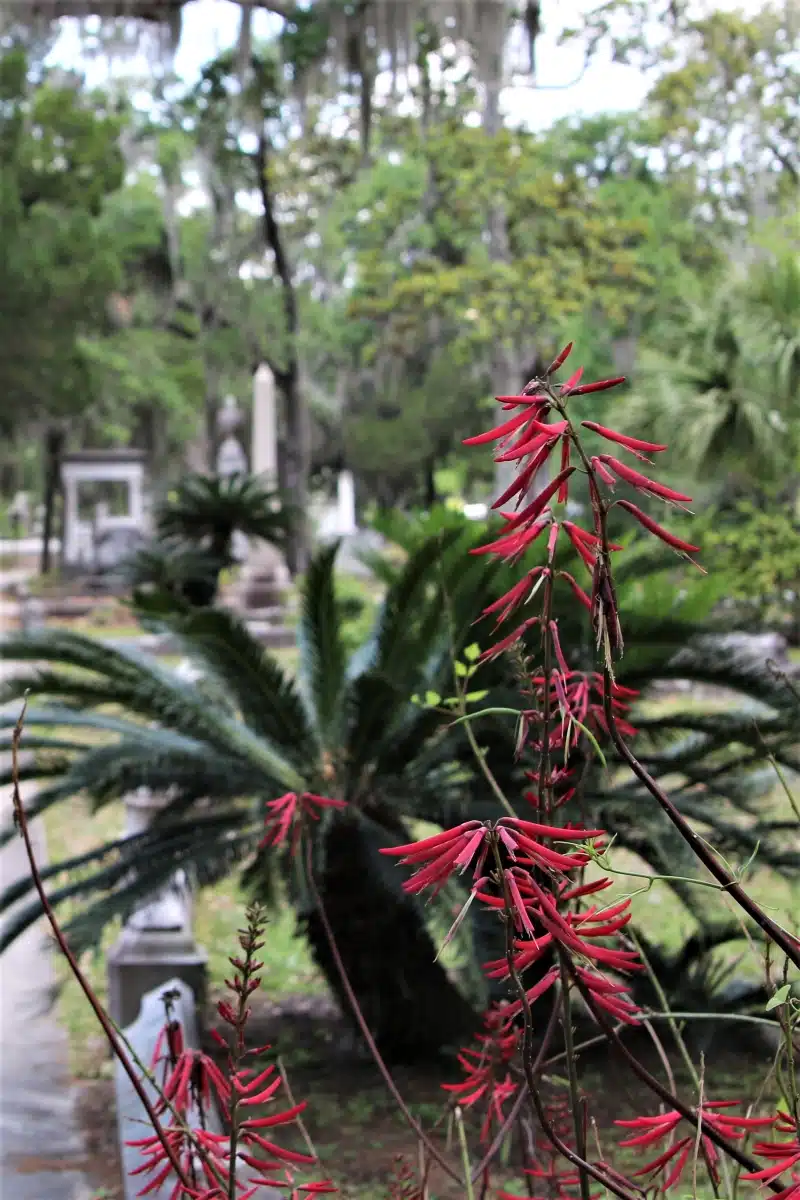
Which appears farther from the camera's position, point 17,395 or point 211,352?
point 211,352

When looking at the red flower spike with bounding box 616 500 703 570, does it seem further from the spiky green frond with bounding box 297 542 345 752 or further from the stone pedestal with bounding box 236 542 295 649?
the stone pedestal with bounding box 236 542 295 649

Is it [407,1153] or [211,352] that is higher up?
[211,352]

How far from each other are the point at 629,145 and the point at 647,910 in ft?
68.8

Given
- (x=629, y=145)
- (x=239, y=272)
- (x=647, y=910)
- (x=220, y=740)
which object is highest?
(x=629, y=145)

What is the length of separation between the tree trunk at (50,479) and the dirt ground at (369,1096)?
2340cm

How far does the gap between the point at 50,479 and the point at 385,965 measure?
25628mm

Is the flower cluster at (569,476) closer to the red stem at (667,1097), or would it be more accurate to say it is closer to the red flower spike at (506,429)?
the red flower spike at (506,429)

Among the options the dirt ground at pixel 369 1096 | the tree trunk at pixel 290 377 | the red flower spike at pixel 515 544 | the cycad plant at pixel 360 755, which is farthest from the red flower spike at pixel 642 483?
the tree trunk at pixel 290 377

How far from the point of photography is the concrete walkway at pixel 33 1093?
4.05 metres

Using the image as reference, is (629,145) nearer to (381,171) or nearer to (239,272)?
(381,171)

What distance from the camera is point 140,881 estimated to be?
4.42m

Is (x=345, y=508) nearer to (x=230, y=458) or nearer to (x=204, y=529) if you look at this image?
(x=230, y=458)

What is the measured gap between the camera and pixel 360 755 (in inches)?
184

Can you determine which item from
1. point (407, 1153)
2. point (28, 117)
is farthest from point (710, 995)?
point (28, 117)
